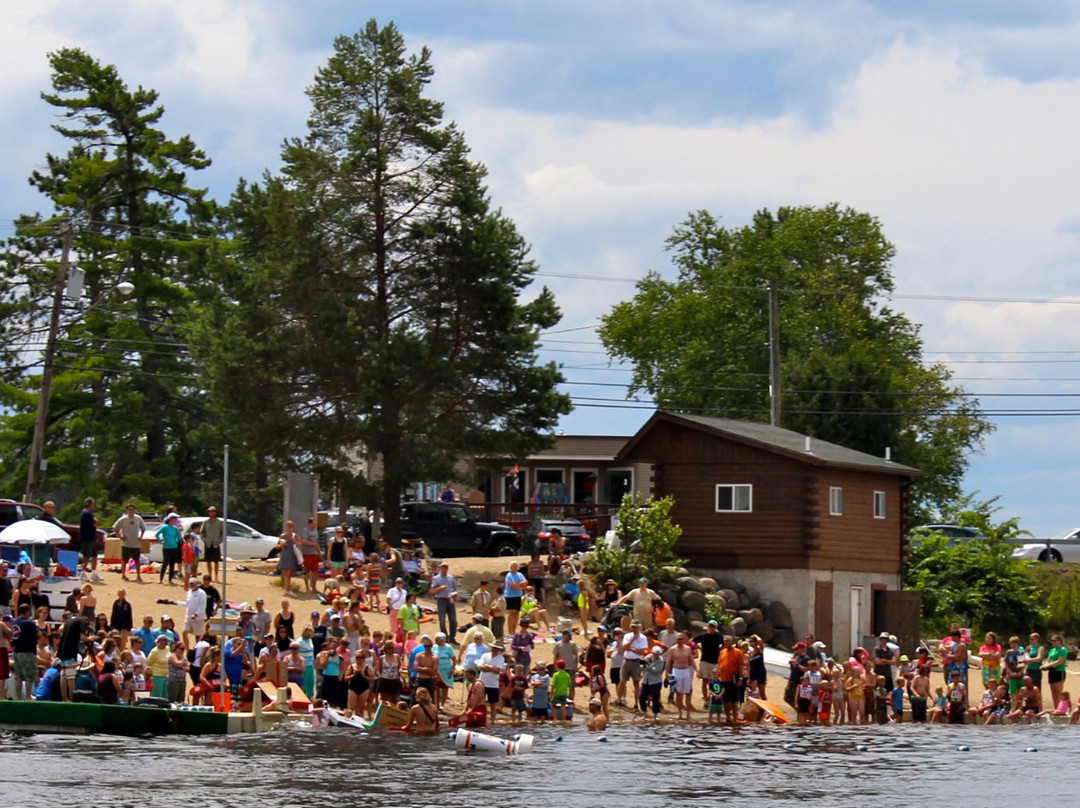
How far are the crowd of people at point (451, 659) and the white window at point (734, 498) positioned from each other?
19.9ft

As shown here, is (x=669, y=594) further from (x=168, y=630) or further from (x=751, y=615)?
(x=168, y=630)

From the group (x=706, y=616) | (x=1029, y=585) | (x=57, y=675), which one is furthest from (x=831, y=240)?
(x=57, y=675)

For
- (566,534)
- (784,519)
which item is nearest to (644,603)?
(784,519)

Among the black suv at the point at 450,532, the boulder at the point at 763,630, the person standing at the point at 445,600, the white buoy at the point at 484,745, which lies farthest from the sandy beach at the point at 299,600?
the black suv at the point at 450,532

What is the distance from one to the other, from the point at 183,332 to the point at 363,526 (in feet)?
44.7

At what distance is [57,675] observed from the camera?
32.8m

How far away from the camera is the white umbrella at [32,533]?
1543 inches

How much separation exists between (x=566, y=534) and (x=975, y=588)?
14134mm

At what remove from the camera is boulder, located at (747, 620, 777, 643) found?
48.8 meters

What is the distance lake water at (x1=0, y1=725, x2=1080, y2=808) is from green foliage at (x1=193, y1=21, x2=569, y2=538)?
17843 mm

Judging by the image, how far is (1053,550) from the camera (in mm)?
69375

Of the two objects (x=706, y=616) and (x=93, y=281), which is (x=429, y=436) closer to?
(x=706, y=616)

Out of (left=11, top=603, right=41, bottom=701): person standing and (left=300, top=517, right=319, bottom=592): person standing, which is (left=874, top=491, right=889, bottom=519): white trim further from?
(left=11, top=603, right=41, bottom=701): person standing

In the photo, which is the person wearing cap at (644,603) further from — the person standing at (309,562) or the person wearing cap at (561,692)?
the person standing at (309,562)
